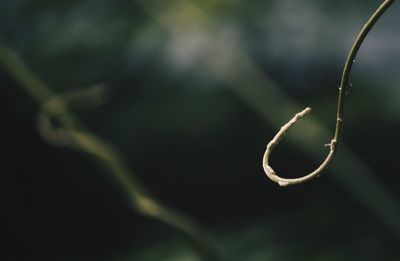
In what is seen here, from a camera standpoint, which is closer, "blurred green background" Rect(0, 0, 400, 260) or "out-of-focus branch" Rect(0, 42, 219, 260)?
"out-of-focus branch" Rect(0, 42, 219, 260)

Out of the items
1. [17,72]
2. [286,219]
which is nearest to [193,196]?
[286,219]

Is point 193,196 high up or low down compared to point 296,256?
up

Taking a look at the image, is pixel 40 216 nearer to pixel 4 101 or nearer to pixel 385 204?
pixel 4 101

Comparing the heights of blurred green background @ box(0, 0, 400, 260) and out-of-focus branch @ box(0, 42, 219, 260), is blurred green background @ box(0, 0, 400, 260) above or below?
above

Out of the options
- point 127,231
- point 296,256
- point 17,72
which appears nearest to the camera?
point 17,72

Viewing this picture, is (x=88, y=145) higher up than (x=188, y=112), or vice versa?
(x=188, y=112)

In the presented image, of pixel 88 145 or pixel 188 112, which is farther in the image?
pixel 188 112

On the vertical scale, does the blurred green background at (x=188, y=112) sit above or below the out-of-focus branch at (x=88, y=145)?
above

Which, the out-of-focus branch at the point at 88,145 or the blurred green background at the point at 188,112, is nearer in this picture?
the out-of-focus branch at the point at 88,145
